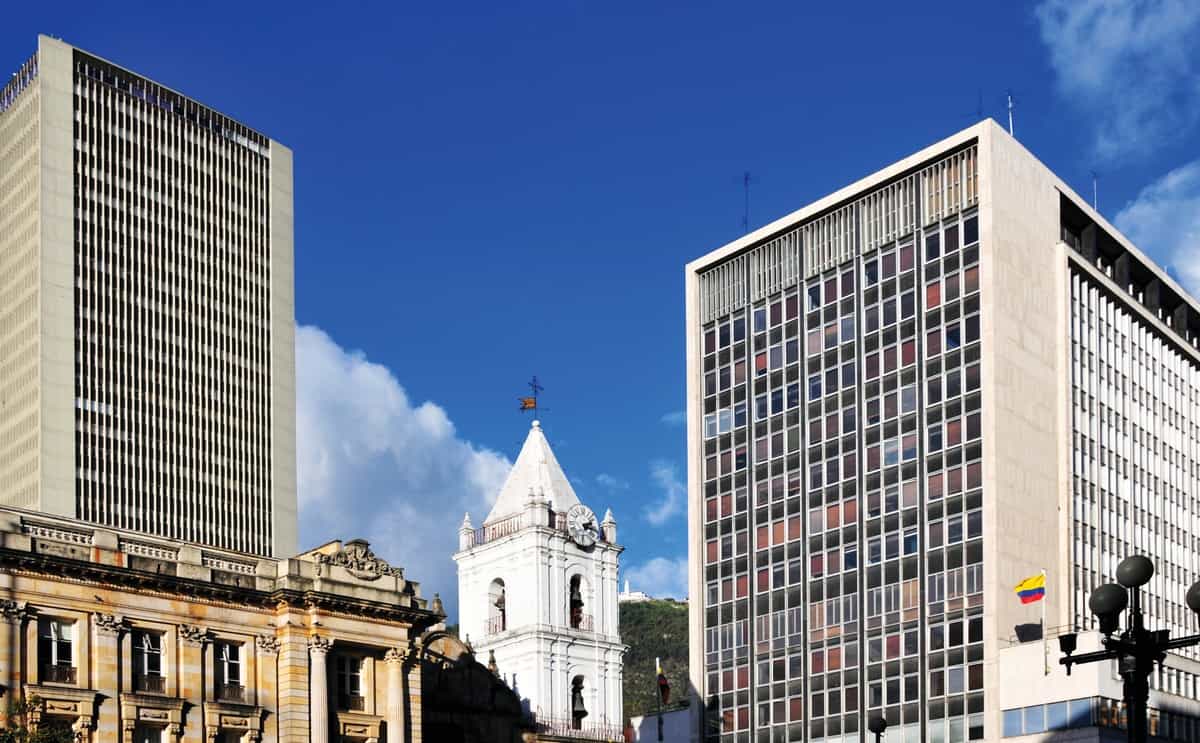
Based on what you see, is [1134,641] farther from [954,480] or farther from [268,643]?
[954,480]

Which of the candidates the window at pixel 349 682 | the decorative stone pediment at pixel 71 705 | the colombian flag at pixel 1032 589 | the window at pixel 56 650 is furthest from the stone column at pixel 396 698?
the colombian flag at pixel 1032 589

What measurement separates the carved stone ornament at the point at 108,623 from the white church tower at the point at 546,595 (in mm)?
41915

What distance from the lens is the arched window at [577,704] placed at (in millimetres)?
108500

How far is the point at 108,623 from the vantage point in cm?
6706

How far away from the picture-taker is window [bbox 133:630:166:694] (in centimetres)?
6838

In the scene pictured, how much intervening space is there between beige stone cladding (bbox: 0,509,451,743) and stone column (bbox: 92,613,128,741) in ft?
0.18

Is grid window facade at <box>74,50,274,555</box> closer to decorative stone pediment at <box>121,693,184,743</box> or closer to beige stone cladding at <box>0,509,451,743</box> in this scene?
beige stone cladding at <box>0,509,451,743</box>


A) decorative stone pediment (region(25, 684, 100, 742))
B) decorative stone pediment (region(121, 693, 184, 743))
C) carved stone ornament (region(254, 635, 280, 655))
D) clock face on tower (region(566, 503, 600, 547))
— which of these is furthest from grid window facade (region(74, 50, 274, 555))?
decorative stone pediment (region(25, 684, 100, 742))

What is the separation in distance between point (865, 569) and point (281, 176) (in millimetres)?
84942

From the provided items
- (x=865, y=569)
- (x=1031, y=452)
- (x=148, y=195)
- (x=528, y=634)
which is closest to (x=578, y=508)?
(x=528, y=634)

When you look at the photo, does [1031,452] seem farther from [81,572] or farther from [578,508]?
[81,572]

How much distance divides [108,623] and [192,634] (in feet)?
12.6

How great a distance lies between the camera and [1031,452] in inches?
3797

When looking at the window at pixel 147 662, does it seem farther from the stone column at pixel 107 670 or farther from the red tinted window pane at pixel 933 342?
the red tinted window pane at pixel 933 342
